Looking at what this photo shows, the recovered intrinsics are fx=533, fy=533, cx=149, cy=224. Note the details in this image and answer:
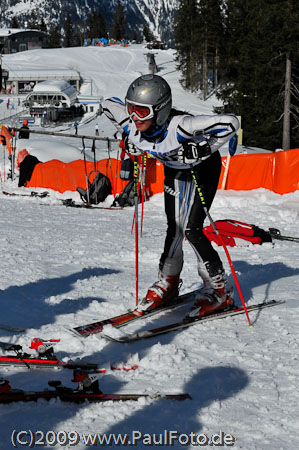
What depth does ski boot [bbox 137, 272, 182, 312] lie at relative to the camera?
4785 millimetres

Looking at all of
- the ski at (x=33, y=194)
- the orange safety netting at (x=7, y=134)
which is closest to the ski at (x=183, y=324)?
the ski at (x=33, y=194)

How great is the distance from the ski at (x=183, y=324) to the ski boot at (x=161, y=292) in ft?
1.21

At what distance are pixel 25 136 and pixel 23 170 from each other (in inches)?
338


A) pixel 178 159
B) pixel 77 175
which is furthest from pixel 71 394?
pixel 77 175

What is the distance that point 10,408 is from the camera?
2.90m

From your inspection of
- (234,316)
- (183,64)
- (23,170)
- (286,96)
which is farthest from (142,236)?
(183,64)

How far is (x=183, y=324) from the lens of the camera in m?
4.43

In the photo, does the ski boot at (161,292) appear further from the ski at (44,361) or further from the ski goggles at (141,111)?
the ski goggles at (141,111)

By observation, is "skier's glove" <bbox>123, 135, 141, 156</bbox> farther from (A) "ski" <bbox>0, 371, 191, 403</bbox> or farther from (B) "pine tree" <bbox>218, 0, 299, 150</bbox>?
(B) "pine tree" <bbox>218, 0, 299, 150</bbox>

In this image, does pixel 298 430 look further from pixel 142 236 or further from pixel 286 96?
pixel 286 96

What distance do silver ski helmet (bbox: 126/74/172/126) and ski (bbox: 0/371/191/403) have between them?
2.11 m

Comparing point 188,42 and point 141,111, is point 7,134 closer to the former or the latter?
point 141,111

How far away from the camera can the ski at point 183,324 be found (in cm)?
410

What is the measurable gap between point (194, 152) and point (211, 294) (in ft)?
4.29
